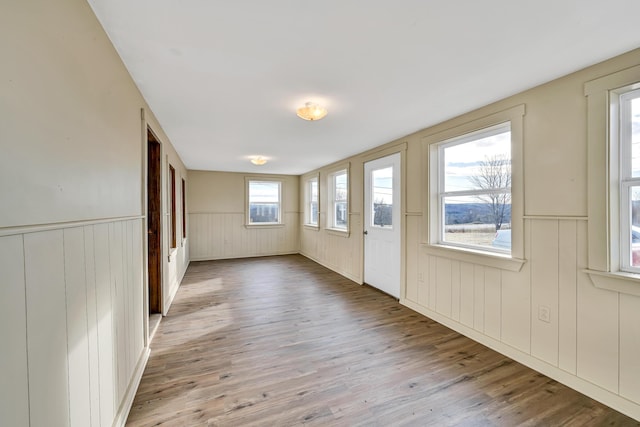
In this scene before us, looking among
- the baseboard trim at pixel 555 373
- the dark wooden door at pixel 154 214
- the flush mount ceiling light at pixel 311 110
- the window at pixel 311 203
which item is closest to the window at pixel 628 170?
the baseboard trim at pixel 555 373

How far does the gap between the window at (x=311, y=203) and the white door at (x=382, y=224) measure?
231 cm

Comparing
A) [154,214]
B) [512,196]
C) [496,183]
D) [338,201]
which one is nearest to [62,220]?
[154,214]

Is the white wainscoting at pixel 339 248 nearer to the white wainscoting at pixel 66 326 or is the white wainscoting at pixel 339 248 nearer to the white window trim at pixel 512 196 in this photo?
the white window trim at pixel 512 196

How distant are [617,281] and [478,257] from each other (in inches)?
37.6

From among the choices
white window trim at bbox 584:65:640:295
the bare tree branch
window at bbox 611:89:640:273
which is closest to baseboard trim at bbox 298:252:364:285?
the bare tree branch

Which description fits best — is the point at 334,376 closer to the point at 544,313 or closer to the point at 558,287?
the point at 544,313

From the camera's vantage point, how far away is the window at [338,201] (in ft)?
17.0

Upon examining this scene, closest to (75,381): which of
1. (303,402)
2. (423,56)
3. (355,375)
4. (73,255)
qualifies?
(73,255)

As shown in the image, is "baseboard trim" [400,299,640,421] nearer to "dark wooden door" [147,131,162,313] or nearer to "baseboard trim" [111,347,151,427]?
"baseboard trim" [111,347,151,427]

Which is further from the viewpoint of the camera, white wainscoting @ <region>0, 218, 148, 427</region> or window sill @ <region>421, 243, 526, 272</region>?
window sill @ <region>421, 243, 526, 272</region>

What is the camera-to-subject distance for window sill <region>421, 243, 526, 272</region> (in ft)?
7.46

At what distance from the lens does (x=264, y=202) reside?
7.23m

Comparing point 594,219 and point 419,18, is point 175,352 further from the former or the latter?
point 594,219

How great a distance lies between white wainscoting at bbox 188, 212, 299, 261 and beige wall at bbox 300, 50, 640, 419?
5.19 metres
